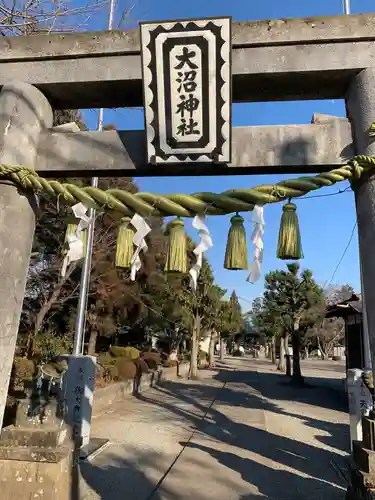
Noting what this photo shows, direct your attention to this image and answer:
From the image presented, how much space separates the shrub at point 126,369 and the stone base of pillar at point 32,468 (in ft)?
37.0

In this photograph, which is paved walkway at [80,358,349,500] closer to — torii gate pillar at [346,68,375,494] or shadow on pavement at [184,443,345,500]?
shadow on pavement at [184,443,345,500]

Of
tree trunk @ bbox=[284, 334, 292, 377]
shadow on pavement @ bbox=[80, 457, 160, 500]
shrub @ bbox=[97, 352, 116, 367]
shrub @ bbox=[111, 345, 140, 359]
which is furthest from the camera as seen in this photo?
tree trunk @ bbox=[284, 334, 292, 377]

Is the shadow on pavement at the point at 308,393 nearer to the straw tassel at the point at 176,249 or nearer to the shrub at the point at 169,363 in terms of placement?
the shrub at the point at 169,363

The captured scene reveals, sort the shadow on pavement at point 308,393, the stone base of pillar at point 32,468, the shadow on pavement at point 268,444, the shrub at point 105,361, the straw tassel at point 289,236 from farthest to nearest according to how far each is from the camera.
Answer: the shrub at point 105,361, the shadow on pavement at point 308,393, the shadow on pavement at point 268,444, the stone base of pillar at point 32,468, the straw tassel at point 289,236

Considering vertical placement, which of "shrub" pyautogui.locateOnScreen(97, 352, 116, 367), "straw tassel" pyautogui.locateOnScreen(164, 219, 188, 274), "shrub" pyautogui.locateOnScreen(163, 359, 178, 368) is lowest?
"shrub" pyautogui.locateOnScreen(163, 359, 178, 368)

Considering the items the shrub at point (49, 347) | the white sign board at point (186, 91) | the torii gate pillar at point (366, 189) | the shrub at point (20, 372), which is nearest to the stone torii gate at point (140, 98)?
the torii gate pillar at point (366, 189)

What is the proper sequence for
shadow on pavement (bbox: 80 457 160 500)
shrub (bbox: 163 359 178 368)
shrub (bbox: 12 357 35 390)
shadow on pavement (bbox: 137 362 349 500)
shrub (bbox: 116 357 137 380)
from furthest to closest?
shrub (bbox: 163 359 178 368)
shrub (bbox: 116 357 137 380)
shrub (bbox: 12 357 35 390)
shadow on pavement (bbox: 137 362 349 500)
shadow on pavement (bbox: 80 457 160 500)

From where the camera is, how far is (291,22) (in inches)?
136

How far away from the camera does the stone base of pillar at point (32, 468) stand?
12.3 ft

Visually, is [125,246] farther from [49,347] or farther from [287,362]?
[287,362]

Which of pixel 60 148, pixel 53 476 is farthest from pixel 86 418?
pixel 60 148

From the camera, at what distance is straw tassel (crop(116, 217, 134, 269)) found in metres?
3.41

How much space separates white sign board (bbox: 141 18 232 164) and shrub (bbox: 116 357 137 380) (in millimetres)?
13022

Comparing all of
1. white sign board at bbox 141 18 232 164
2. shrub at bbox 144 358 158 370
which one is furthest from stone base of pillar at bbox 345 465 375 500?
shrub at bbox 144 358 158 370
